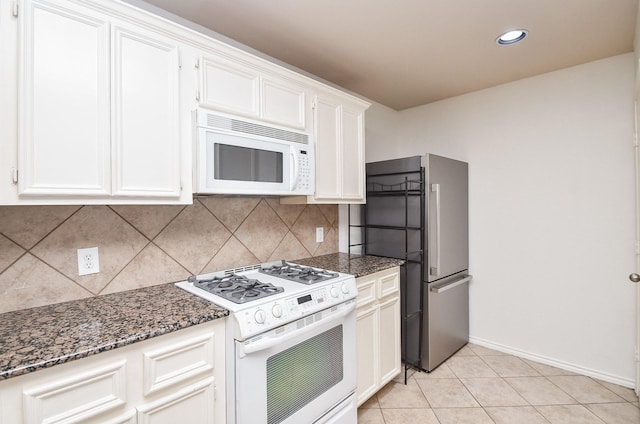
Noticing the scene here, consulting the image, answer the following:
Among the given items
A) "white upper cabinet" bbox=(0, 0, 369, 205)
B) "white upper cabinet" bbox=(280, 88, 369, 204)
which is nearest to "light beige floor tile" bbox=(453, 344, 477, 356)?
"white upper cabinet" bbox=(280, 88, 369, 204)

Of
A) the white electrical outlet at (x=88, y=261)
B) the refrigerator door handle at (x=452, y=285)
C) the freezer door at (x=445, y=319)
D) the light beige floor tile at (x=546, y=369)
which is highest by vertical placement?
the white electrical outlet at (x=88, y=261)

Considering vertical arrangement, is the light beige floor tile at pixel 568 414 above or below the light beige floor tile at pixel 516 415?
above

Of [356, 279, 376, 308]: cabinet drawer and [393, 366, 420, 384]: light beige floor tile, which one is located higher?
[356, 279, 376, 308]: cabinet drawer

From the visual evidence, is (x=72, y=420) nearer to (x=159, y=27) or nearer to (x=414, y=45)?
(x=159, y=27)

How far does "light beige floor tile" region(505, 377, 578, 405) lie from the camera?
7.09 ft

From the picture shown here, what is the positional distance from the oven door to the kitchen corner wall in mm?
735

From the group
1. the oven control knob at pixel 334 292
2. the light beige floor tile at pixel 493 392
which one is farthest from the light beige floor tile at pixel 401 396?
the oven control knob at pixel 334 292

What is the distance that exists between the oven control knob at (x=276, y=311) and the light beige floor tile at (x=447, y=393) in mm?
1467

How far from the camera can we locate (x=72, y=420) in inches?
38.7

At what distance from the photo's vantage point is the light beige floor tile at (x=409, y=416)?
2.00m

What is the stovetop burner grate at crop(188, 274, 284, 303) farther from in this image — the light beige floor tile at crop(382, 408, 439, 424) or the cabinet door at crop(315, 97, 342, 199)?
the light beige floor tile at crop(382, 408, 439, 424)

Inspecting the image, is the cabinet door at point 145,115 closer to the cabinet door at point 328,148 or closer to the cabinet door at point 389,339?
the cabinet door at point 328,148

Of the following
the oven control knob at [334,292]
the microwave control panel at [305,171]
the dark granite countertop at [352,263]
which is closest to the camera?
the oven control knob at [334,292]

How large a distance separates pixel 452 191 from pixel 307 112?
1.50m
